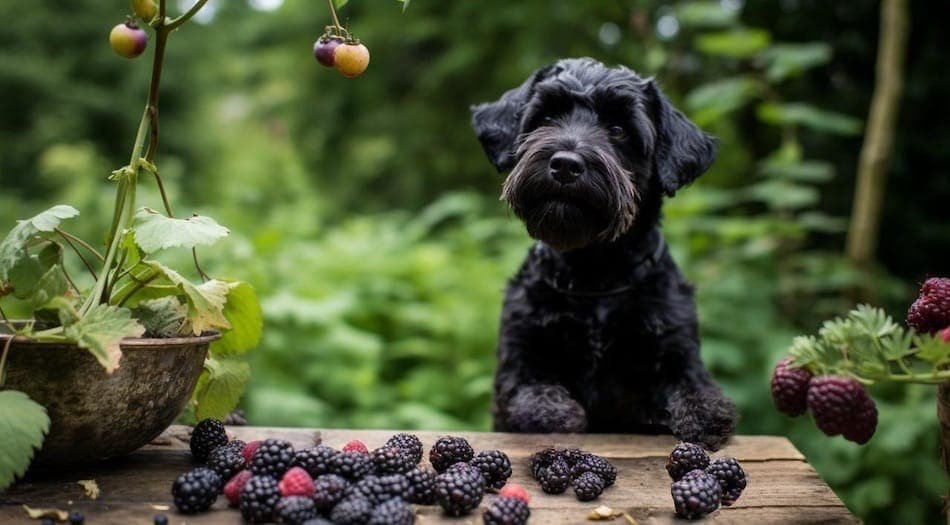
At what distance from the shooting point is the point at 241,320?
220 centimetres

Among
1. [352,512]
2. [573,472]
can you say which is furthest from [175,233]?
[573,472]

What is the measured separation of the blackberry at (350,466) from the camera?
1.79 meters

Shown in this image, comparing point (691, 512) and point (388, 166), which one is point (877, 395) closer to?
point (691, 512)

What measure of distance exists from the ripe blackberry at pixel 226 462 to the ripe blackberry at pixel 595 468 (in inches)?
30.7

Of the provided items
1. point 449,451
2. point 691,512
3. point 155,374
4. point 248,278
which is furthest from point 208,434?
point 248,278

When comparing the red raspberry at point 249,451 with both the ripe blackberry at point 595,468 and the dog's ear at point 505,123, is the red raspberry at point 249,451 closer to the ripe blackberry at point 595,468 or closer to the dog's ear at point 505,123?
the ripe blackberry at point 595,468

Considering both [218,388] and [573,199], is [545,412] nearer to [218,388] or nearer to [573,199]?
[573,199]

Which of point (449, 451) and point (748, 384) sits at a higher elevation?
point (748, 384)

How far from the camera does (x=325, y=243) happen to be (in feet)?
20.2

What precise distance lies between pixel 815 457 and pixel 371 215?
4.87 meters

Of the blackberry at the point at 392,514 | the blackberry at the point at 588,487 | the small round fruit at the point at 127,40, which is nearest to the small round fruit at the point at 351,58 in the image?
the small round fruit at the point at 127,40

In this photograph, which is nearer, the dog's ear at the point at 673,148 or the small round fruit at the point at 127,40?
the small round fruit at the point at 127,40

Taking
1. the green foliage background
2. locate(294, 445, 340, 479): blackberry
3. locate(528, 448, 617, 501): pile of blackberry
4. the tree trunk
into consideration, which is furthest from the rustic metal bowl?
the tree trunk

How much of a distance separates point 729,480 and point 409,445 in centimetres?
76
